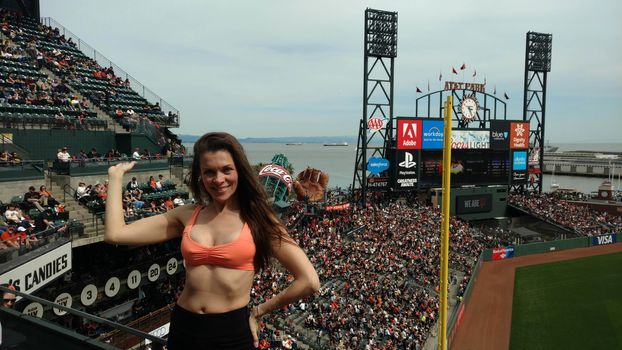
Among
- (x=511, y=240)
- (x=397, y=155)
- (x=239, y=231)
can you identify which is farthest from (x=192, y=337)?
(x=511, y=240)

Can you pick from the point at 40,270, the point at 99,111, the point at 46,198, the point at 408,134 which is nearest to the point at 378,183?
the point at 408,134

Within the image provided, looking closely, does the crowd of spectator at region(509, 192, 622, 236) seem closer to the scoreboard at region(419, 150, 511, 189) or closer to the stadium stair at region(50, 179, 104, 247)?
the scoreboard at region(419, 150, 511, 189)

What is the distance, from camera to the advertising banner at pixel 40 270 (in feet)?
27.1

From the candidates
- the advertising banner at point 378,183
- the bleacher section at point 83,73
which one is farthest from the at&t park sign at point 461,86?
the bleacher section at point 83,73

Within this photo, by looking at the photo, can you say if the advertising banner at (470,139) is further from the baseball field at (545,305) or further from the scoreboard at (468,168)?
the baseball field at (545,305)

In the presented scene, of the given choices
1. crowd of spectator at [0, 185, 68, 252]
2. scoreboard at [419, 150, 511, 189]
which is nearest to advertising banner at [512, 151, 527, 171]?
scoreboard at [419, 150, 511, 189]

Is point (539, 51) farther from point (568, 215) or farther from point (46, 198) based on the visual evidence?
point (46, 198)

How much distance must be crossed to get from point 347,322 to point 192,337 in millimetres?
14813

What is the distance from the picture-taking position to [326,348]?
14320 mm

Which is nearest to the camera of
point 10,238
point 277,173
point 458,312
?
point 10,238

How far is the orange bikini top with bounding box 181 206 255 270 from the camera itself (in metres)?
1.82

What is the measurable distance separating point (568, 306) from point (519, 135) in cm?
1862

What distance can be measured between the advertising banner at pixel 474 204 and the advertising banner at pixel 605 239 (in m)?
7.93

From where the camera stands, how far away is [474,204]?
35688mm
